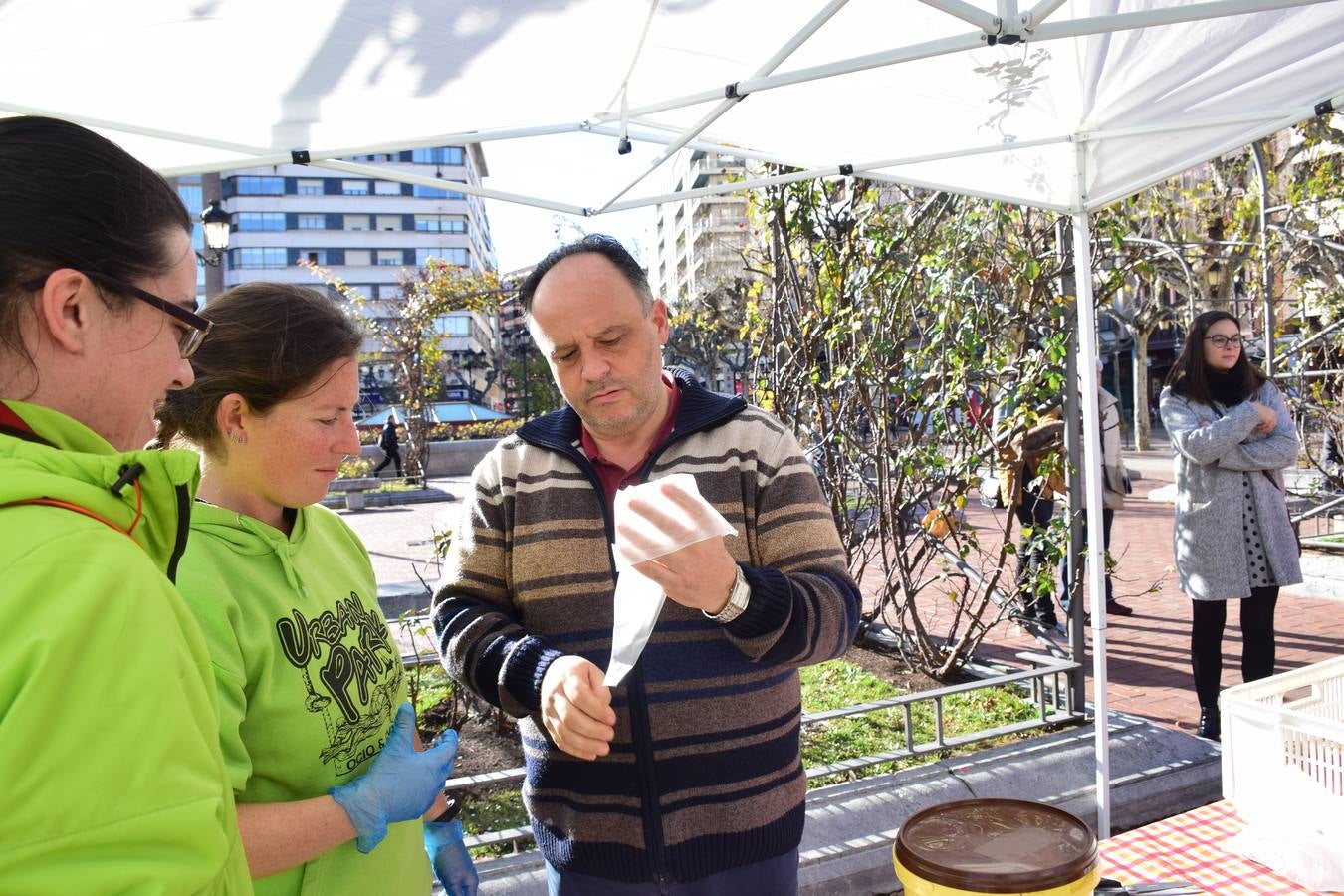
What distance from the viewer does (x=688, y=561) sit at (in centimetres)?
142

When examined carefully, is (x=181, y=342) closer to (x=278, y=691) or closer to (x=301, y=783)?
(x=278, y=691)

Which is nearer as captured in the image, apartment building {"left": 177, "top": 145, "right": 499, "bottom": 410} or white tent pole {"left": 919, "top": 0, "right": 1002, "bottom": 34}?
white tent pole {"left": 919, "top": 0, "right": 1002, "bottom": 34}

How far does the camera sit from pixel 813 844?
335cm

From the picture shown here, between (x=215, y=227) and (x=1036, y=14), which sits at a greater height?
(x=215, y=227)

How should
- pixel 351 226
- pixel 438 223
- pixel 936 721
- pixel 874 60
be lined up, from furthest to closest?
pixel 438 223
pixel 351 226
pixel 936 721
pixel 874 60

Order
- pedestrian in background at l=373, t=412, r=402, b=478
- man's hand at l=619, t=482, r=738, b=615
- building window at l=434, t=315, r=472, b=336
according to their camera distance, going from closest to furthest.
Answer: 1. man's hand at l=619, t=482, r=738, b=615
2. pedestrian in background at l=373, t=412, r=402, b=478
3. building window at l=434, t=315, r=472, b=336

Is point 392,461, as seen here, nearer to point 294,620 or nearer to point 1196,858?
point 294,620

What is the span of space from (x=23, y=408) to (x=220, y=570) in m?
0.69

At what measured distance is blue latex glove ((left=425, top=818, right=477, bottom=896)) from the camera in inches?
77.2

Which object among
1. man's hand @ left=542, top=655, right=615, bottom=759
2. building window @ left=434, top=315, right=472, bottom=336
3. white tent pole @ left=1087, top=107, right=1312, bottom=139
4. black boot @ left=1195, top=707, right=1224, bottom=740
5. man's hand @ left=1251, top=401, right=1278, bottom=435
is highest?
building window @ left=434, top=315, right=472, bottom=336

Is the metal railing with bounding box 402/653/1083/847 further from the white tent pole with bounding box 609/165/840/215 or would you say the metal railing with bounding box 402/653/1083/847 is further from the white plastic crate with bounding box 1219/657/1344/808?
the white plastic crate with bounding box 1219/657/1344/808

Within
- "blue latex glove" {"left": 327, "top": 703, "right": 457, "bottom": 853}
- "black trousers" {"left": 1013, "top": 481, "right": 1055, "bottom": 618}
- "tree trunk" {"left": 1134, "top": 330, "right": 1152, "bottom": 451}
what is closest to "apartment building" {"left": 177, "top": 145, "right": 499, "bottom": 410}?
"tree trunk" {"left": 1134, "top": 330, "right": 1152, "bottom": 451}

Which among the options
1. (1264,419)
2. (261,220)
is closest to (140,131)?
(1264,419)

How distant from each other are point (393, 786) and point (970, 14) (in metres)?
1.90
